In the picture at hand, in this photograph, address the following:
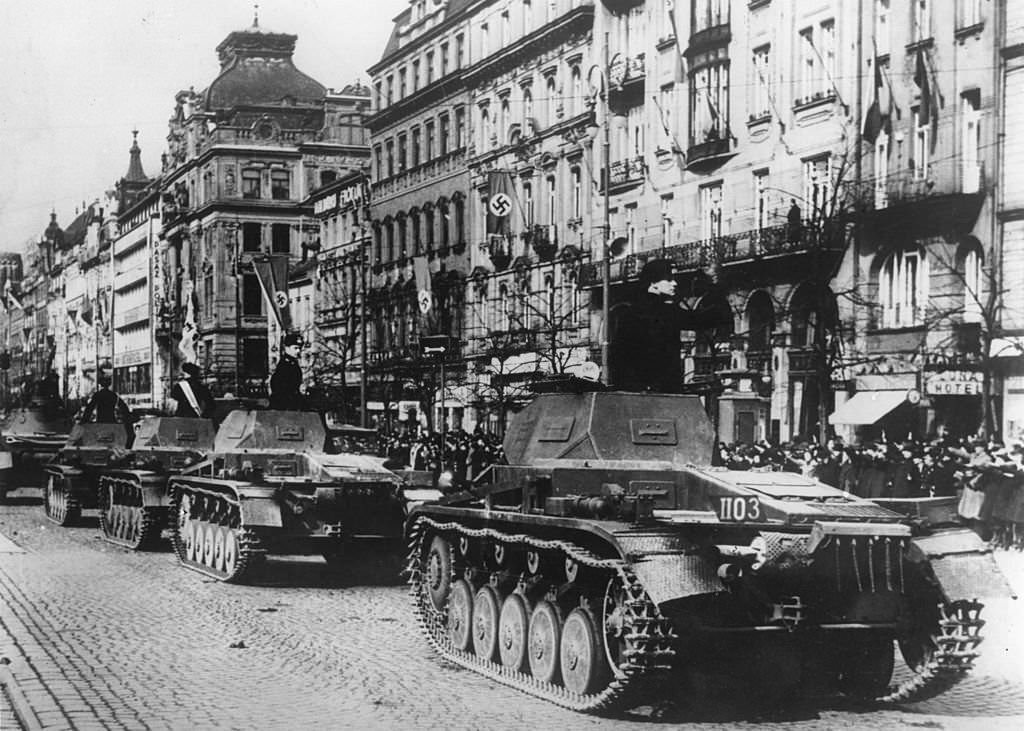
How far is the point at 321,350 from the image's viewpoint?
1918 inches

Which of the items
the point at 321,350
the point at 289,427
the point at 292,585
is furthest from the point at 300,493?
the point at 321,350

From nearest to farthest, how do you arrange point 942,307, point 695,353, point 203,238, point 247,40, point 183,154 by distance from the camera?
point 247,40 < point 942,307 < point 695,353 < point 183,154 < point 203,238

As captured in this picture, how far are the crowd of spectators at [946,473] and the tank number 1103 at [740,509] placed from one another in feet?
26.9

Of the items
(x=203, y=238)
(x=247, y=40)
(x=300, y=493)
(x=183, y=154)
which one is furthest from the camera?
(x=203, y=238)

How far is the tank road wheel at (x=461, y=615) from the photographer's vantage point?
11.8 meters

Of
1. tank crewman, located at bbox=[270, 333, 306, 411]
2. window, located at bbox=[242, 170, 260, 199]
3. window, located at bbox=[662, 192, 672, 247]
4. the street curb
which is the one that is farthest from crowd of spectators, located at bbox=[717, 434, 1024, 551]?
window, located at bbox=[242, 170, 260, 199]

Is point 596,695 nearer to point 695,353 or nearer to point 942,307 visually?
point 942,307

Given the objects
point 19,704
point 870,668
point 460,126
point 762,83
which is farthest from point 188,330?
point 870,668

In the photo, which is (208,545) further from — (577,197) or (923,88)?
(577,197)

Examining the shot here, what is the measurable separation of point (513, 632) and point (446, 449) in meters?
17.3

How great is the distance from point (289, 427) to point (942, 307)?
11.5 meters

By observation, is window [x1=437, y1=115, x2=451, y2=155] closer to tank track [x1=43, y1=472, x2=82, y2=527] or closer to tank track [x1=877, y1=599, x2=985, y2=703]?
tank track [x1=43, y1=472, x2=82, y2=527]

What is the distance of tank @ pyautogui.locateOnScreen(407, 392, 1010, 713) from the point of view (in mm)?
8953

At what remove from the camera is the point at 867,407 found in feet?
86.0
